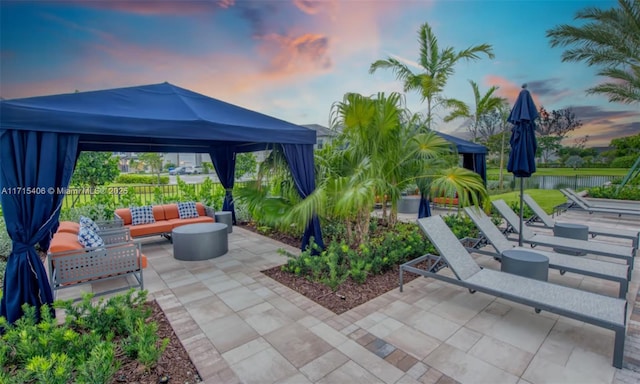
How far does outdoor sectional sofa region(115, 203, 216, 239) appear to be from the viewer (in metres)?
6.38

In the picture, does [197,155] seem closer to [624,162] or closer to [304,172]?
[304,172]

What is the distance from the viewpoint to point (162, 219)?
23.2ft

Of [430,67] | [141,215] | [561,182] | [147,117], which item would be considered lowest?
[141,215]

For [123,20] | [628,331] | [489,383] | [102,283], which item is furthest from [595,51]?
[102,283]

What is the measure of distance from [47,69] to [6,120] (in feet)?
16.4

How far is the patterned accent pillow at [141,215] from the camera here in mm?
6613

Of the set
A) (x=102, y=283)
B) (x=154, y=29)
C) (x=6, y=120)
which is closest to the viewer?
(x=6, y=120)

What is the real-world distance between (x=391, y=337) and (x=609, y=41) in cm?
1158

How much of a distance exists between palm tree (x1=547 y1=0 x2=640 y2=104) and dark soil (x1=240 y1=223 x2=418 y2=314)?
9.92 meters

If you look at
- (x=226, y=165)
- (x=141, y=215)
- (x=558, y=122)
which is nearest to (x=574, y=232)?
(x=226, y=165)

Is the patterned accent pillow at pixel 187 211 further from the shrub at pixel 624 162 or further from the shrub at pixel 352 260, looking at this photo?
the shrub at pixel 624 162

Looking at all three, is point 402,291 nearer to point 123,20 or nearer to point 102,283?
point 102,283

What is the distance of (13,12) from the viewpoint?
5551 mm

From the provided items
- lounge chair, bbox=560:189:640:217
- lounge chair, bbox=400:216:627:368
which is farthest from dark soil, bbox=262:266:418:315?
lounge chair, bbox=560:189:640:217
